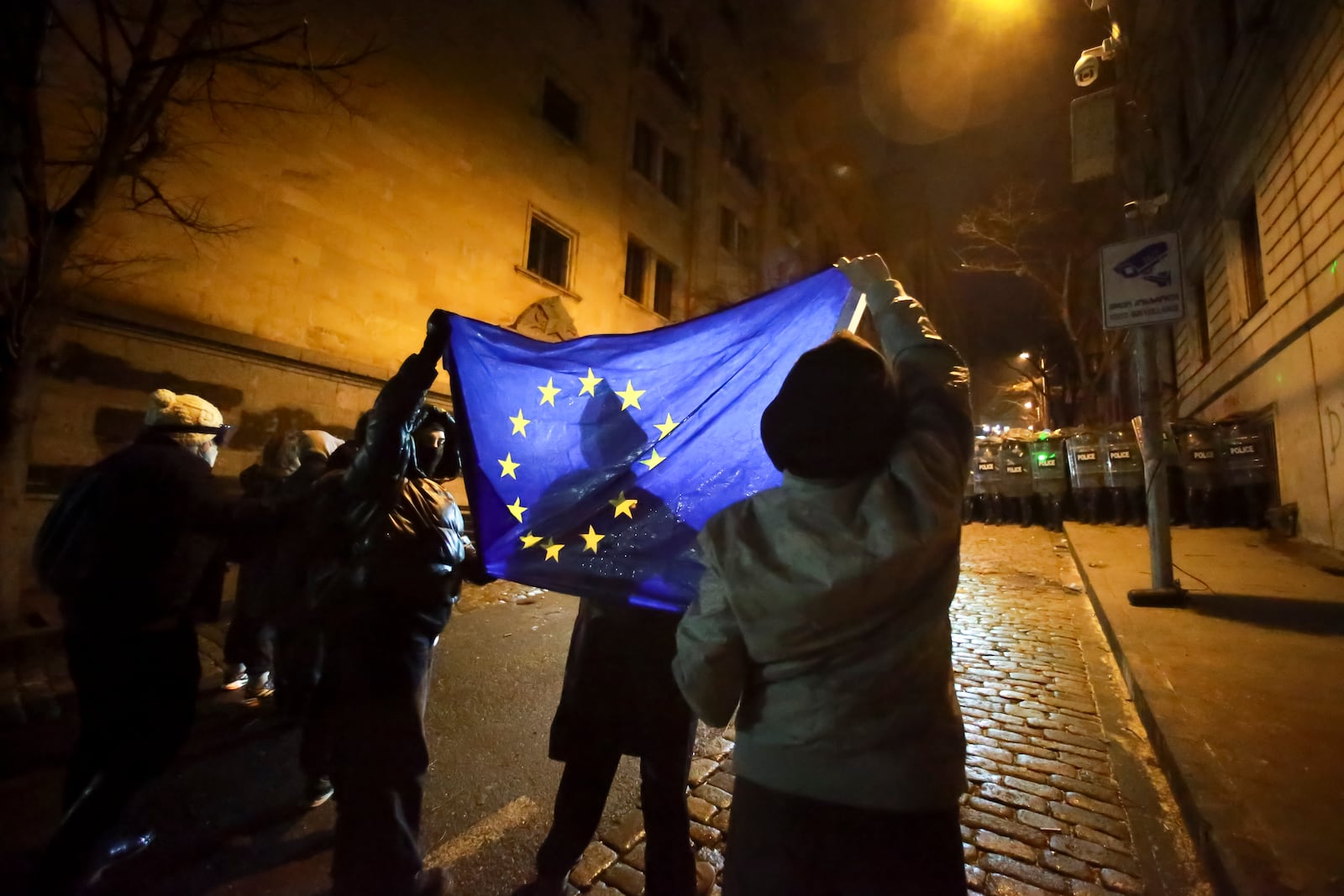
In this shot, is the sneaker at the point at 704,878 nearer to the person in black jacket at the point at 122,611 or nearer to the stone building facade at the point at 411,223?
the person in black jacket at the point at 122,611

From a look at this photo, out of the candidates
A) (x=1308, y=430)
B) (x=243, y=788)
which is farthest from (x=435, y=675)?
(x=1308, y=430)

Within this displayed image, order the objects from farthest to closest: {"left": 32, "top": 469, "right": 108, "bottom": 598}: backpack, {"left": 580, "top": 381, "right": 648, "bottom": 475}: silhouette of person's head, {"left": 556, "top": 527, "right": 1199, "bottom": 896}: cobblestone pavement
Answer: {"left": 580, "top": 381, "right": 648, "bottom": 475}: silhouette of person's head → {"left": 556, "top": 527, "right": 1199, "bottom": 896}: cobblestone pavement → {"left": 32, "top": 469, "right": 108, "bottom": 598}: backpack

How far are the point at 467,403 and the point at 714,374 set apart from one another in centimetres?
124

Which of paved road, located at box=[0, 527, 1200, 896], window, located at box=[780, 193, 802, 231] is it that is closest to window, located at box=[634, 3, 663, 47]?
window, located at box=[780, 193, 802, 231]

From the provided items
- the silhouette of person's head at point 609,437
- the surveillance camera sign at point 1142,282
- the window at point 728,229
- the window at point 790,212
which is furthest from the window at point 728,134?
the silhouette of person's head at point 609,437

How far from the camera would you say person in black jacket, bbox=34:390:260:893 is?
93.0 inches

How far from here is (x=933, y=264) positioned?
4550 centimetres

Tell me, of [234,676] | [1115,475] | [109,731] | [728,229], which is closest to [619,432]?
[109,731]

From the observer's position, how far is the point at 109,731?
7.97 ft

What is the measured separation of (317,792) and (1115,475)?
1384cm

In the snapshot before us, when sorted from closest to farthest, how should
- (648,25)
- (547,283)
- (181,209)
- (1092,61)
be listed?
(1092,61) < (181,209) < (547,283) < (648,25)

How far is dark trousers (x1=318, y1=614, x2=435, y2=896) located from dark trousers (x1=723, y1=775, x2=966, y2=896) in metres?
1.50

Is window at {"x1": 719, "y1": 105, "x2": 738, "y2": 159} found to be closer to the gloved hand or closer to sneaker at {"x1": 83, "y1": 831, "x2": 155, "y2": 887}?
the gloved hand

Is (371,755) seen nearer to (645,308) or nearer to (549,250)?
(549,250)
